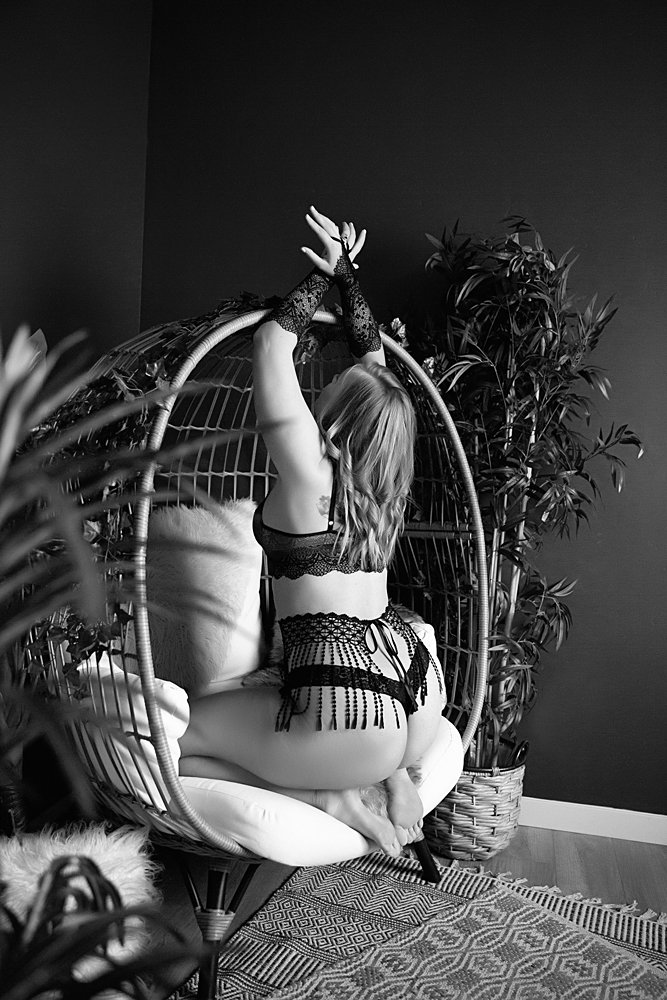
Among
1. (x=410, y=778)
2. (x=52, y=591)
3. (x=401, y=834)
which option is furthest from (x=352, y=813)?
(x=52, y=591)

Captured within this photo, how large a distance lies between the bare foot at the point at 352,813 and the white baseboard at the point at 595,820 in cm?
119

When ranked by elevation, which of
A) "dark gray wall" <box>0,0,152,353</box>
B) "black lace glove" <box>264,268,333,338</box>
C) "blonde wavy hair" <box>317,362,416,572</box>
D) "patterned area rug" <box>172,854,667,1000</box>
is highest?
"dark gray wall" <box>0,0,152,353</box>

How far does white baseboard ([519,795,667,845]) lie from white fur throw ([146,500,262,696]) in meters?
1.19

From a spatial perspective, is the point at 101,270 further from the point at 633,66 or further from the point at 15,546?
the point at 15,546

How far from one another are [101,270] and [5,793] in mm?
1788

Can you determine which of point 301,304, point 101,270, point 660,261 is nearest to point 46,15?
point 101,270

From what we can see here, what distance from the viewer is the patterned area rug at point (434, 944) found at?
2.05 meters

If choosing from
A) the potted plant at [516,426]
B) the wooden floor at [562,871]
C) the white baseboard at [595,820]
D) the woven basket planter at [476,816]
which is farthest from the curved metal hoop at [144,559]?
the white baseboard at [595,820]

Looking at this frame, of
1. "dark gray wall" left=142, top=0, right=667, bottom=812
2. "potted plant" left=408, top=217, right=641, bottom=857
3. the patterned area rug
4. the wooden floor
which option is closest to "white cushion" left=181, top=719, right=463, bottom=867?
the patterned area rug

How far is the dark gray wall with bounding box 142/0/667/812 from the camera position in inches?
119

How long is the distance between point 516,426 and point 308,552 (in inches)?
39.6

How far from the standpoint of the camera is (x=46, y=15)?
8.93 ft

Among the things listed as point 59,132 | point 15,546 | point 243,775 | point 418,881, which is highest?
point 59,132

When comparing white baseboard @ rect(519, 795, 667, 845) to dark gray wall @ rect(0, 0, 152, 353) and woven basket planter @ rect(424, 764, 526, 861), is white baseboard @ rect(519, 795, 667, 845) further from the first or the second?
dark gray wall @ rect(0, 0, 152, 353)
